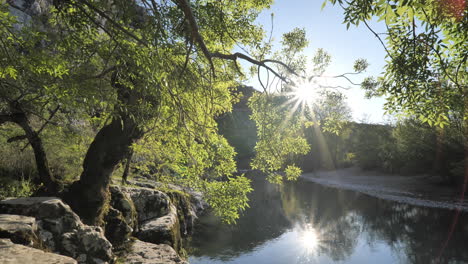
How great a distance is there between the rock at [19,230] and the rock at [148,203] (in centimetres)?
516

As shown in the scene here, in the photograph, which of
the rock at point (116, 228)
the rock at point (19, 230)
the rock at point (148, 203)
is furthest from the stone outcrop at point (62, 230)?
the rock at point (148, 203)

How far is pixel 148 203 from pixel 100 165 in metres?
3.07

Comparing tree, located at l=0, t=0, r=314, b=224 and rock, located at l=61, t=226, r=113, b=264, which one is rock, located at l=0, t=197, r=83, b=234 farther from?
tree, located at l=0, t=0, r=314, b=224

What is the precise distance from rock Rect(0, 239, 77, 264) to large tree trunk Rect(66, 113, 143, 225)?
12.4 feet

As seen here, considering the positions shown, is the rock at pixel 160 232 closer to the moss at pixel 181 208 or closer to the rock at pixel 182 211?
the moss at pixel 181 208

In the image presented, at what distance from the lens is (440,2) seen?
323 centimetres

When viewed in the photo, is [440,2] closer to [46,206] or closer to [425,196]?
[46,206]

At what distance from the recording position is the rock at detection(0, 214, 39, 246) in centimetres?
405

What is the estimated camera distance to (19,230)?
13.7ft

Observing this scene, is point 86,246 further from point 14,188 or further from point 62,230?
point 14,188

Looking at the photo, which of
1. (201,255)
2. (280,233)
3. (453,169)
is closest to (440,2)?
(201,255)

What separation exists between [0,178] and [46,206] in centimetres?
525

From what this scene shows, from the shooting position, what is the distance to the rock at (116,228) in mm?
7602

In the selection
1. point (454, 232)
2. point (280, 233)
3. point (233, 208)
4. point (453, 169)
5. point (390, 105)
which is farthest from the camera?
point (453, 169)
